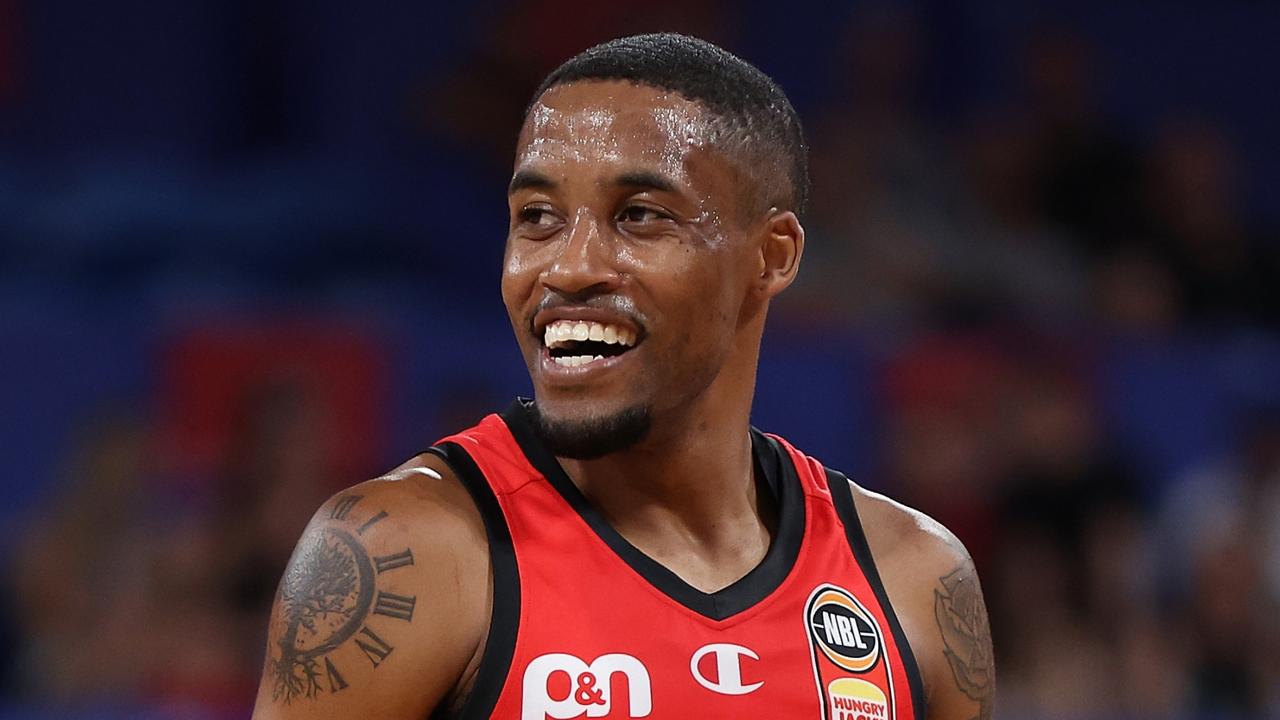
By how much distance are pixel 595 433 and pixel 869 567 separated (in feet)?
2.01

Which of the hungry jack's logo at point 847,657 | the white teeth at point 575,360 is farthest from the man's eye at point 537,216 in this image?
the hungry jack's logo at point 847,657

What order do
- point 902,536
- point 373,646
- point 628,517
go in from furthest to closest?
1. point 902,536
2. point 628,517
3. point 373,646

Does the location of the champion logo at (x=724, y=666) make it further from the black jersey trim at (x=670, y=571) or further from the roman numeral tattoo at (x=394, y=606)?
the roman numeral tattoo at (x=394, y=606)

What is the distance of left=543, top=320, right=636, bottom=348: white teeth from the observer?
114 inches

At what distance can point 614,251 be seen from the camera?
9.46 ft

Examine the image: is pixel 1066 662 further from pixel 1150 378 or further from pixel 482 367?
pixel 482 367

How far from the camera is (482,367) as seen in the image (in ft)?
22.1

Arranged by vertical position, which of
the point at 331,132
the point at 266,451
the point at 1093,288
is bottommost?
the point at 266,451

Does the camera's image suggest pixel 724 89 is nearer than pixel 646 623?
No

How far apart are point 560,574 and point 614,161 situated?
2.11ft

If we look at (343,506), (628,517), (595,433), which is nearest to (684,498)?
(628,517)

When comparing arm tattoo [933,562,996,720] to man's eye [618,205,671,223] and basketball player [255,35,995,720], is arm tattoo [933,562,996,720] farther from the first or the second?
man's eye [618,205,671,223]

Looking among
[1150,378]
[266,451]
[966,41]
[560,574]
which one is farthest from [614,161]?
[966,41]

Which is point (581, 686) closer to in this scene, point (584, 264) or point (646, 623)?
point (646, 623)
